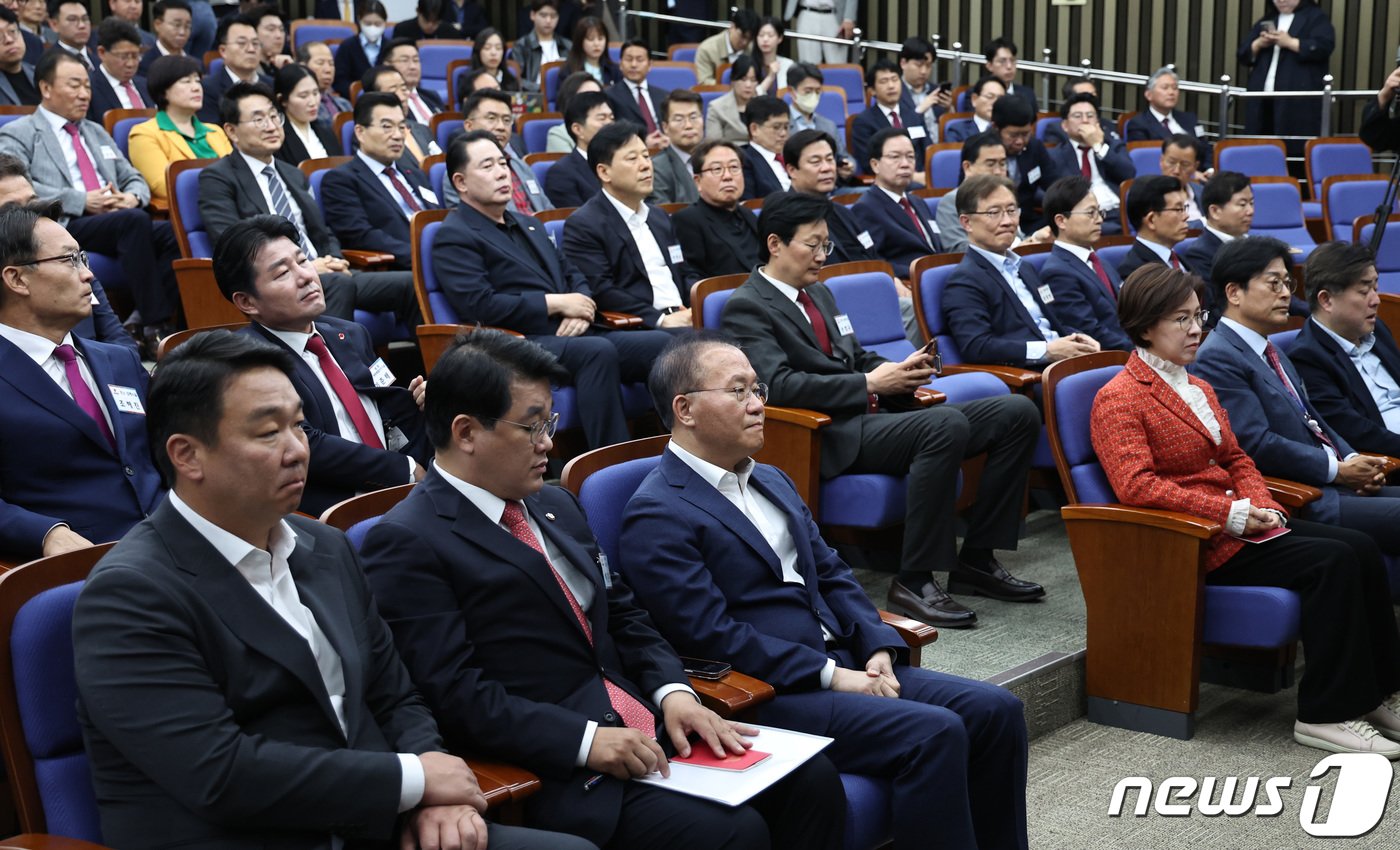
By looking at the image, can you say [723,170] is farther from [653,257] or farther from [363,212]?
[363,212]

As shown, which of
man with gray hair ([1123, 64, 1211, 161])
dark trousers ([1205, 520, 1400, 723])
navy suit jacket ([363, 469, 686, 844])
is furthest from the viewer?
man with gray hair ([1123, 64, 1211, 161])

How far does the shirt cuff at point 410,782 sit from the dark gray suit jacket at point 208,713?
14 mm

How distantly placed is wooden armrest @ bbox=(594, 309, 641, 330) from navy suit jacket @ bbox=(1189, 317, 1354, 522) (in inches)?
63.4

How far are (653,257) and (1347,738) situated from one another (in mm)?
2546

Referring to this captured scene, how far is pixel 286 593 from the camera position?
5.41ft

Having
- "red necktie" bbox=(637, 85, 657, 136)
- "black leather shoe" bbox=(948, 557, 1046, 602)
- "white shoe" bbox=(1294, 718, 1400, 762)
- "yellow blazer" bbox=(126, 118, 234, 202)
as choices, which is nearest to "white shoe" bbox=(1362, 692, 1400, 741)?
"white shoe" bbox=(1294, 718, 1400, 762)

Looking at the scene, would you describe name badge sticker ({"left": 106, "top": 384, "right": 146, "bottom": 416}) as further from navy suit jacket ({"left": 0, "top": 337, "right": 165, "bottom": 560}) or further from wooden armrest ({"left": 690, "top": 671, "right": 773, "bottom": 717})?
wooden armrest ({"left": 690, "top": 671, "right": 773, "bottom": 717})

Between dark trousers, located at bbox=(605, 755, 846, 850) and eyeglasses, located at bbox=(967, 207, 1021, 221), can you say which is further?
eyeglasses, located at bbox=(967, 207, 1021, 221)

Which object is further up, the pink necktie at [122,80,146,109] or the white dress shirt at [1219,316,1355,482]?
the pink necktie at [122,80,146,109]

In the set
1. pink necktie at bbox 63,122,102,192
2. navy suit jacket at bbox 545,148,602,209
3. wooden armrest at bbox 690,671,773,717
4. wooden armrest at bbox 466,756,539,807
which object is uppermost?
pink necktie at bbox 63,122,102,192

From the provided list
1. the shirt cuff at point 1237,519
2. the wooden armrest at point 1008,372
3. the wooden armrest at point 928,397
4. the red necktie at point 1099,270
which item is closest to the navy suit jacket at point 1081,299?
the red necktie at point 1099,270

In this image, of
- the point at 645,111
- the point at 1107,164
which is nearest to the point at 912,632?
the point at 1107,164

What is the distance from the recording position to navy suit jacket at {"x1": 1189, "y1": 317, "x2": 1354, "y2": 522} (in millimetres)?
3309

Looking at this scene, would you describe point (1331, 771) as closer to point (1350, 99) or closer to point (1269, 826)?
point (1269, 826)
